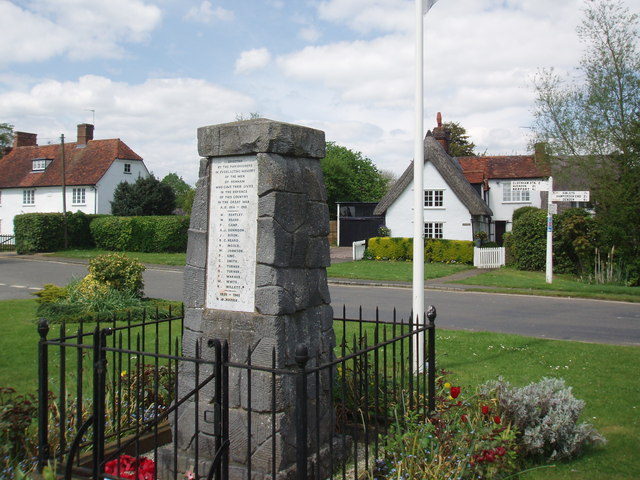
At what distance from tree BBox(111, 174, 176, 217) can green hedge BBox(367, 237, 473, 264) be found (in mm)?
17395

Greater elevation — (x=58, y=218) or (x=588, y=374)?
(x=58, y=218)

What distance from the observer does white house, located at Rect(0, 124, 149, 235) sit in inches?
1759

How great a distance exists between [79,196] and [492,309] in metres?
38.2

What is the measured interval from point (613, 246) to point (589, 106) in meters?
5.34

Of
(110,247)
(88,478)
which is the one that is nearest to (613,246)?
(88,478)

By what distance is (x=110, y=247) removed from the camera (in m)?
37.5

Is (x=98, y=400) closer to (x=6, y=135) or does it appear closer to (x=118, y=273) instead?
(x=118, y=273)

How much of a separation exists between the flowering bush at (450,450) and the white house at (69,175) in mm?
42560

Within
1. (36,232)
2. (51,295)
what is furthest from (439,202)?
(51,295)

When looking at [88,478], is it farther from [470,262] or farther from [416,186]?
[470,262]

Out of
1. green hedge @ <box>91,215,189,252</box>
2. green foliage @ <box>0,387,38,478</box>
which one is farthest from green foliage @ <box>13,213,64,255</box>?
green foliage @ <box>0,387,38,478</box>

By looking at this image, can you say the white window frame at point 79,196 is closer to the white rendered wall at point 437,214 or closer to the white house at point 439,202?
the white house at point 439,202

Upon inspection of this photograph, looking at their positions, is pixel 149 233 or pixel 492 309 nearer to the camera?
pixel 492 309

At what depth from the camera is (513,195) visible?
1633 inches
